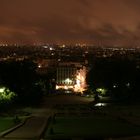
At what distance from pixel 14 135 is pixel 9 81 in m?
51.5

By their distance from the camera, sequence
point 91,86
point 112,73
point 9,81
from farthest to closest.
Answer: point 91,86 → point 112,73 → point 9,81

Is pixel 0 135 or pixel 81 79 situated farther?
pixel 81 79

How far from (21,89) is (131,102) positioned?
58.5 ft

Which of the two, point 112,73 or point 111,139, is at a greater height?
point 112,73

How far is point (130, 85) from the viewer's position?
94.9 meters

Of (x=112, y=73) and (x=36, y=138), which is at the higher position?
(x=112, y=73)

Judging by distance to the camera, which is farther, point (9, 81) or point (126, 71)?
point (126, 71)

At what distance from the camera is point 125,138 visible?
27578 mm

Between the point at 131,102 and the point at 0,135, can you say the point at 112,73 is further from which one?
the point at 0,135

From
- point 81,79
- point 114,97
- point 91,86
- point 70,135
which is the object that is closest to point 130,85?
point 114,97

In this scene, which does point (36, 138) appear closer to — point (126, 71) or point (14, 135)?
point (14, 135)

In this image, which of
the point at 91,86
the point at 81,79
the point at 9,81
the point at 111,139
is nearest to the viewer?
the point at 111,139

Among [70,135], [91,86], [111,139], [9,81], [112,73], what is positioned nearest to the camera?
[111,139]

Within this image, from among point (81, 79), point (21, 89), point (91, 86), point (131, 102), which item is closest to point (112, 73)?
point (91, 86)
